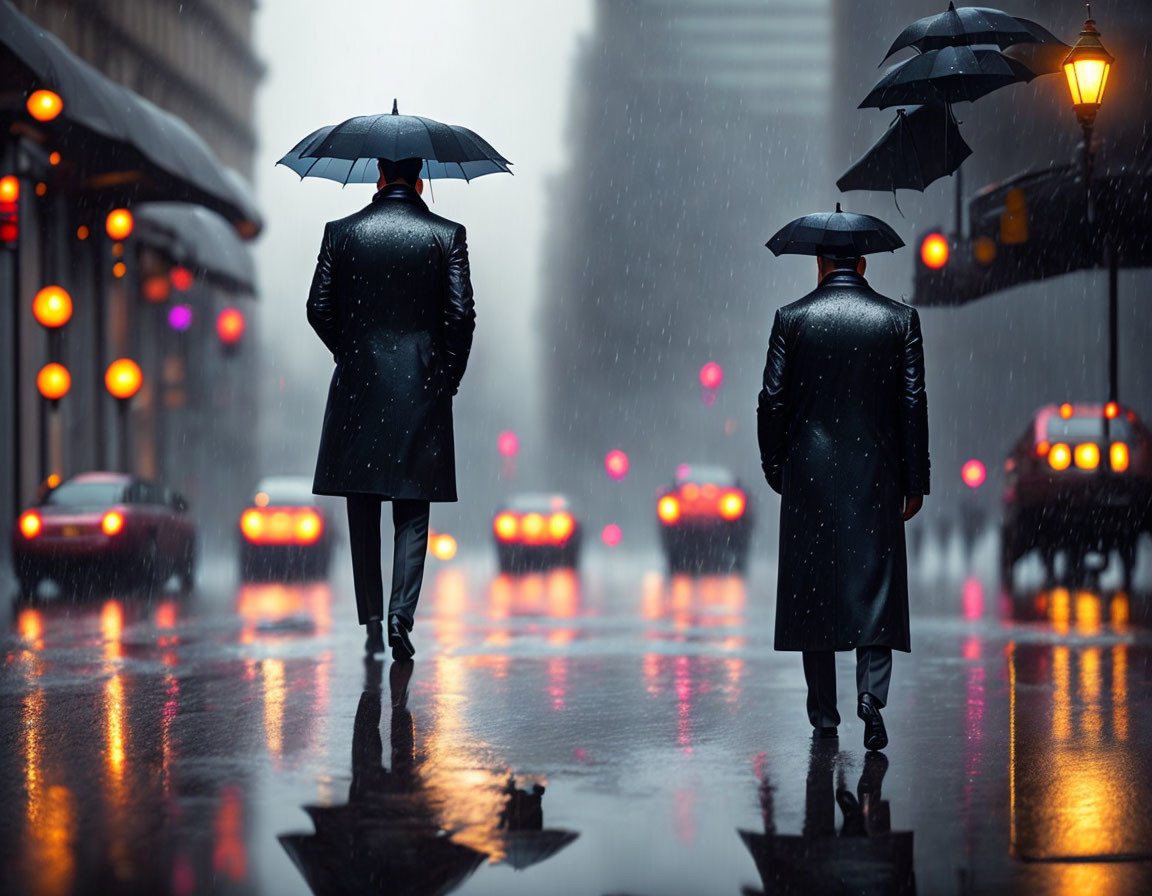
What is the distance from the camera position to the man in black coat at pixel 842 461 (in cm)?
620

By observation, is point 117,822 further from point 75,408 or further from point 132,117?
point 75,408

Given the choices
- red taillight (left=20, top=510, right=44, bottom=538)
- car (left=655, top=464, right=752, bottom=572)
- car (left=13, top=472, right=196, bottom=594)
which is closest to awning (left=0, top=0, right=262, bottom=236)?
car (left=13, top=472, right=196, bottom=594)

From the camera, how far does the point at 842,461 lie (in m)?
6.26

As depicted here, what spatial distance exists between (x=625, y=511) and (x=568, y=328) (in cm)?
1898

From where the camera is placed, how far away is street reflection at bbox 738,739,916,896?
13.5ft

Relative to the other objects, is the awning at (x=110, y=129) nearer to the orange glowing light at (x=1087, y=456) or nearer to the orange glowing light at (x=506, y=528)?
the orange glowing light at (x=506, y=528)

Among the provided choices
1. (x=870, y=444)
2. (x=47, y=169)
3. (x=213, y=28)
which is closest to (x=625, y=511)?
(x=213, y=28)

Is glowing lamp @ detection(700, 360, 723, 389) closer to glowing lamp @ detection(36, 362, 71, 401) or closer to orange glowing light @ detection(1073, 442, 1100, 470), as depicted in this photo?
glowing lamp @ detection(36, 362, 71, 401)

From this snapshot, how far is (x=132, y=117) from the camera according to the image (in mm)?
25531

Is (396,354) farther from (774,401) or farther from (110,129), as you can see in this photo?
(110,129)

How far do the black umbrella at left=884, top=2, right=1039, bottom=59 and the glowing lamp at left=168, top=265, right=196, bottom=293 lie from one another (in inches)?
1191

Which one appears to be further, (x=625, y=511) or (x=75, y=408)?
(x=625, y=511)

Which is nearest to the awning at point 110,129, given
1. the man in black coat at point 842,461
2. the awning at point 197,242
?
the awning at point 197,242

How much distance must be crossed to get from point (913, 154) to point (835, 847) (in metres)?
6.16
